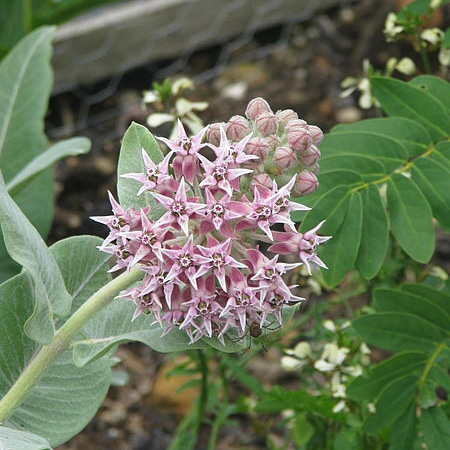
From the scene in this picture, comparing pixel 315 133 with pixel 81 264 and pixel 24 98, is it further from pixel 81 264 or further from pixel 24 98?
pixel 24 98

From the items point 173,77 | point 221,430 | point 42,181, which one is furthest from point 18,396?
point 173,77

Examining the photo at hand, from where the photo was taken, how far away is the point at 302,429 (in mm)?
1687

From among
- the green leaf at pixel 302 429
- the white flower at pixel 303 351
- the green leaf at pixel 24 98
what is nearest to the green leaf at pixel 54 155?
the green leaf at pixel 24 98

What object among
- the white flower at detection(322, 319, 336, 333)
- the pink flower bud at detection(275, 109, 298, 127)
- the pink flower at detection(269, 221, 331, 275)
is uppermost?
the pink flower bud at detection(275, 109, 298, 127)

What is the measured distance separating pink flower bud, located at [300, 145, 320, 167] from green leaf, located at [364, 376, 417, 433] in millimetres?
548

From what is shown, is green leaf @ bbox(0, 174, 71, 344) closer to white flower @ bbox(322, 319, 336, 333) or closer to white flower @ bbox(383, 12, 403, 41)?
white flower @ bbox(322, 319, 336, 333)

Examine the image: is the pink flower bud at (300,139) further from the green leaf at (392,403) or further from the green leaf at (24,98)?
the green leaf at (24,98)

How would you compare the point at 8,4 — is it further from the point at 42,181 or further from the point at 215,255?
the point at 215,255

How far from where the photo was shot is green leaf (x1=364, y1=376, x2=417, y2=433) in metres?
1.50

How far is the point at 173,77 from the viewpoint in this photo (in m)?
3.35

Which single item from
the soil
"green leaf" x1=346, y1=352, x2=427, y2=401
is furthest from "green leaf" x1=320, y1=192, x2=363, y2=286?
the soil

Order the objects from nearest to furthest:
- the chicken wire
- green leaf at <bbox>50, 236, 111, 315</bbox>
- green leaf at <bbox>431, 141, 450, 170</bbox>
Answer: green leaf at <bbox>50, 236, 111, 315</bbox>, green leaf at <bbox>431, 141, 450, 170</bbox>, the chicken wire

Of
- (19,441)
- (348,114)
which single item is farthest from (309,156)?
(348,114)

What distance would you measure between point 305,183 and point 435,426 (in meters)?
0.60
